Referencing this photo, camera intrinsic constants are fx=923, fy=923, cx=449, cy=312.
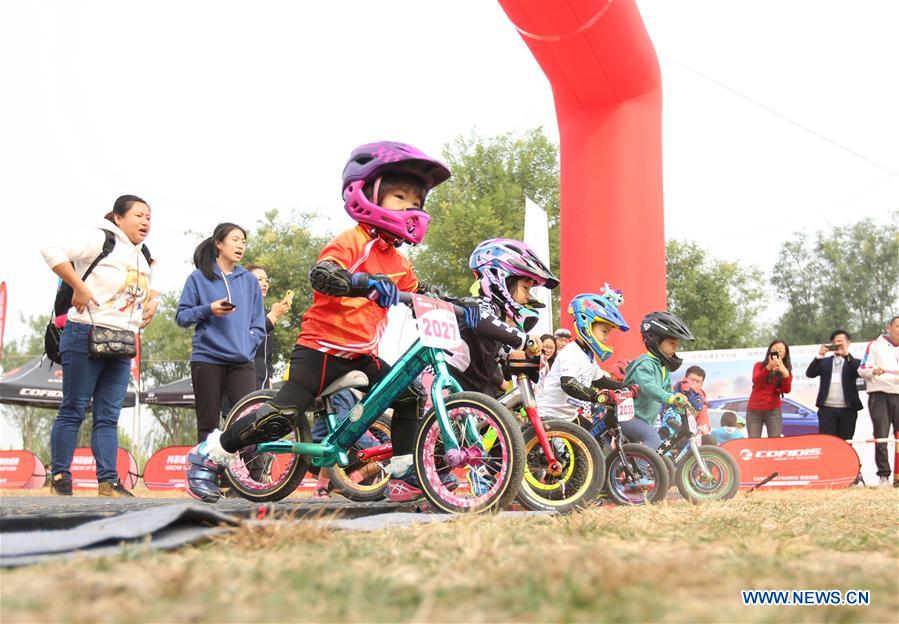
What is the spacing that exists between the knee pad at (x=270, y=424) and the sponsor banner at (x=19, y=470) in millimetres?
10904

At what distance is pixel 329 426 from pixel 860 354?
12.5 meters

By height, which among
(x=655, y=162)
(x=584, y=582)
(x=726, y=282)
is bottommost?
(x=584, y=582)

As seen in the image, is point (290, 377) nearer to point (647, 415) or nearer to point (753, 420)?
point (647, 415)

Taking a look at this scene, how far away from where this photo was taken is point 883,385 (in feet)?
35.7

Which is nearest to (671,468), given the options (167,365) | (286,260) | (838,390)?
(838,390)

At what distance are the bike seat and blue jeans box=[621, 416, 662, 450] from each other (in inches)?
112

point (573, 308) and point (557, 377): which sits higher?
point (573, 308)

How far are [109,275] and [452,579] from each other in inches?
183

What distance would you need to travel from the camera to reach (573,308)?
7.04 m

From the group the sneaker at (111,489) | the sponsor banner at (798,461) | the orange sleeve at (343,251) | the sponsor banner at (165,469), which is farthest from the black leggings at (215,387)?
the sponsor banner at (165,469)

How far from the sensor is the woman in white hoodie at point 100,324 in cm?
566

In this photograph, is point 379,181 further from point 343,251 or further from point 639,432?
point 639,432

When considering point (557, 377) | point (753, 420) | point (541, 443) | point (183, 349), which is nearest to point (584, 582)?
point (541, 443)

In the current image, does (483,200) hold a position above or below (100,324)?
above
